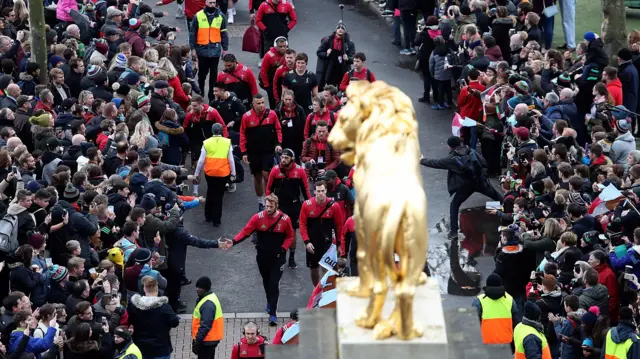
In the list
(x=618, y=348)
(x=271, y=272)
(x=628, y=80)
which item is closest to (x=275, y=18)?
(x=628, y=80)

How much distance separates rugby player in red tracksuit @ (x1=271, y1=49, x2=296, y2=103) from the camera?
24875mm

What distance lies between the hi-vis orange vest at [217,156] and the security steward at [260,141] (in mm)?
776

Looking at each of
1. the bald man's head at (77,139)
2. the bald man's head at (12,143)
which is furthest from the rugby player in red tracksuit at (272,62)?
the bald man's head at (12,143)

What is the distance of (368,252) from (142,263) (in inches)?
248

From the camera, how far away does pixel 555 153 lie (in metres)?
20.8

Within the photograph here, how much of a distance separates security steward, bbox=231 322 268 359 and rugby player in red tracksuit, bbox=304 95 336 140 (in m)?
6.60

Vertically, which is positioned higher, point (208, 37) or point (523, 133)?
point (523, 133)

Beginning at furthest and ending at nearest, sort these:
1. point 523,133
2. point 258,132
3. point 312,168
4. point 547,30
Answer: point 547,30 → point 258,132 → point 312,168 → point 523,133

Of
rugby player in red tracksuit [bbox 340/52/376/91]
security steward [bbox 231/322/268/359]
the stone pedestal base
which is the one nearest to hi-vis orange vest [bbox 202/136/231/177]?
rugby player in red tracksuit [bbox 340/52/376/91]

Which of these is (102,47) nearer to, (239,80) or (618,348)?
(239,80)

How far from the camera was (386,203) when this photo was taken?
12133mm

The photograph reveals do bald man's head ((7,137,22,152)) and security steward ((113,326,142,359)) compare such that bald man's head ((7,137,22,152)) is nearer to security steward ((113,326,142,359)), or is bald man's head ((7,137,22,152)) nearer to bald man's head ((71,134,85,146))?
bald man's head ((71,134,85,146))

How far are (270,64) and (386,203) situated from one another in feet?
45.7

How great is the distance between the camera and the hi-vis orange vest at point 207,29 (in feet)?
87.6
